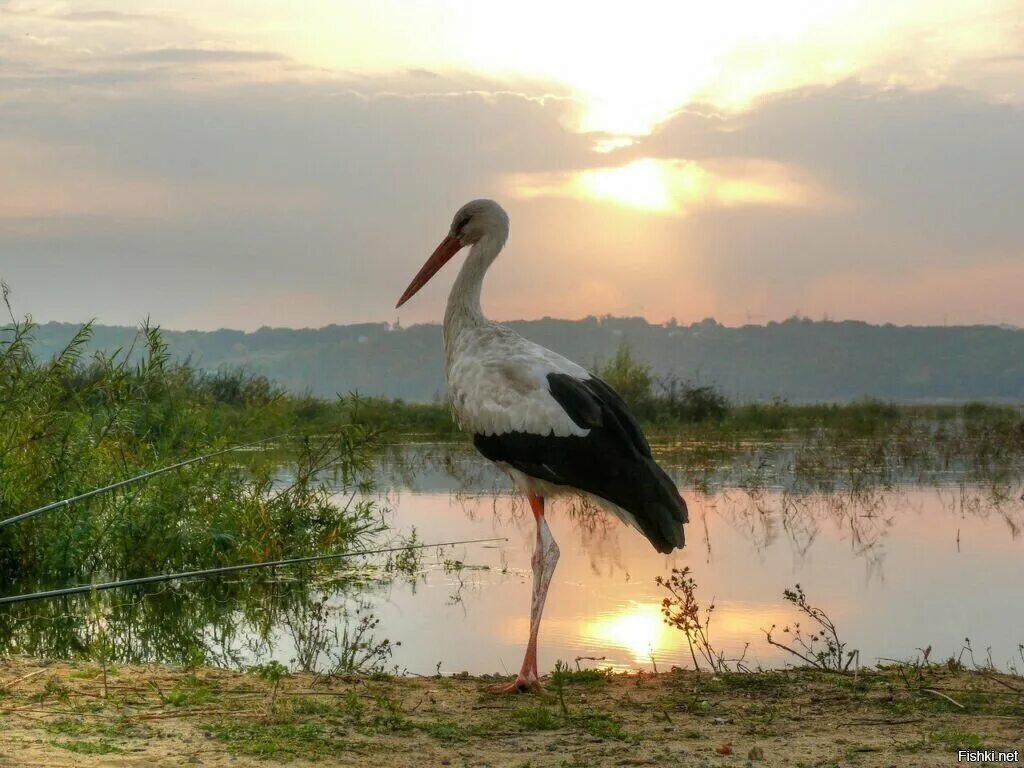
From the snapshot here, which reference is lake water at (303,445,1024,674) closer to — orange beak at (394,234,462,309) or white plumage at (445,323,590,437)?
white plumage at (445,323,590,437)

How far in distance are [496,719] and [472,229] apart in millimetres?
3662

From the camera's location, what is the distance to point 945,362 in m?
114

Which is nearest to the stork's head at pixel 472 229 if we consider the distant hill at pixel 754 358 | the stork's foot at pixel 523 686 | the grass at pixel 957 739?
the stork's foot at pixel 523 686

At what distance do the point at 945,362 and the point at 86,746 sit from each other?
116 metres

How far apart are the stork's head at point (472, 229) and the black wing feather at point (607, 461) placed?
1533 mm

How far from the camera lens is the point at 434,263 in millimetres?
9188

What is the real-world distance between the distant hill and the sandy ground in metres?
99.2

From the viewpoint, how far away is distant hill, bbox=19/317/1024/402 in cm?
10938

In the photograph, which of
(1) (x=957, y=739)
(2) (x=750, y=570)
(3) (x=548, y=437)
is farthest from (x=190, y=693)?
(2) (x=750, y=570)

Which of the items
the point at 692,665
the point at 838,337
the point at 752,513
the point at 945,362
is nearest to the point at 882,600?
the point at 692,665

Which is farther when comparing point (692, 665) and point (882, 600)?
point (882, 600)

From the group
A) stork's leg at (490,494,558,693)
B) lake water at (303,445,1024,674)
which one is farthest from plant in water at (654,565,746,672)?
stork's leg at (490,494,558,693)

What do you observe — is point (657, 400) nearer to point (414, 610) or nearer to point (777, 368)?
point (414, 610)

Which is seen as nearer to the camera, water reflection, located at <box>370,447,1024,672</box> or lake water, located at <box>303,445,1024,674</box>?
lake water, located at <box>303,445,1024,674</box>
